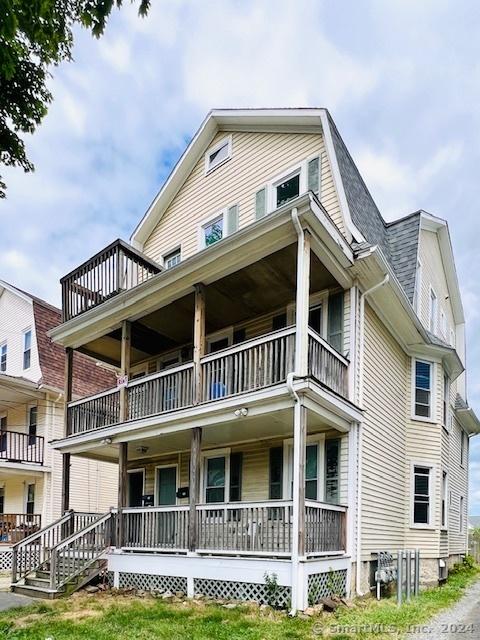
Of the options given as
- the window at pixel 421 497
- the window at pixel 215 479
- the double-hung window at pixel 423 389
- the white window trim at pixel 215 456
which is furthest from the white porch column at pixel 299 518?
the double-hung window at pixel 423 389

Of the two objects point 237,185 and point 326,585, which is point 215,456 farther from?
point 237,185

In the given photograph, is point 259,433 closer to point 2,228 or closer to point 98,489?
point 2,228

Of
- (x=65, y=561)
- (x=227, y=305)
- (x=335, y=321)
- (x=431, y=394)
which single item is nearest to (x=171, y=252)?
(x=227, y=305)

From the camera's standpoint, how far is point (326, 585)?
33.0 ft

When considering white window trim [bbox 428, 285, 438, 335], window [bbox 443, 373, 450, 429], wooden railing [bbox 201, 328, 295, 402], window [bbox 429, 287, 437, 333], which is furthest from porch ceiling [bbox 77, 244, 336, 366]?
window [bbox 443, 373, 450, 429]

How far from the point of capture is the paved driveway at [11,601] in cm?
1099

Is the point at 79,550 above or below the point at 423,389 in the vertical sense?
below

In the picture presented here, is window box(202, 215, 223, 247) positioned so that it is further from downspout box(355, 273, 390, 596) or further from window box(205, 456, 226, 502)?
window box(205, 456, 226, 502)

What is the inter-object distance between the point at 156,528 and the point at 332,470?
3.82m

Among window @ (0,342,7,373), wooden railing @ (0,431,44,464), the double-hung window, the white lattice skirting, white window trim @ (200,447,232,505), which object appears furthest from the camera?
window @ (0,342,7,373)

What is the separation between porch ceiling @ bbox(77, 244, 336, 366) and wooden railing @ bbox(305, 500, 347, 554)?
4.53 m

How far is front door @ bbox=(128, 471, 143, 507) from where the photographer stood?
17000 mm

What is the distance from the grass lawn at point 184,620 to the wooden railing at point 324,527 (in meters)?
1.03

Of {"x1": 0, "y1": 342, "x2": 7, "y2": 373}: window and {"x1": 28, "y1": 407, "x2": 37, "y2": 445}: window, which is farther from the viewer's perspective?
{"x1": 0, "y1": 342, "x2": 7, "y2": 373}: window
